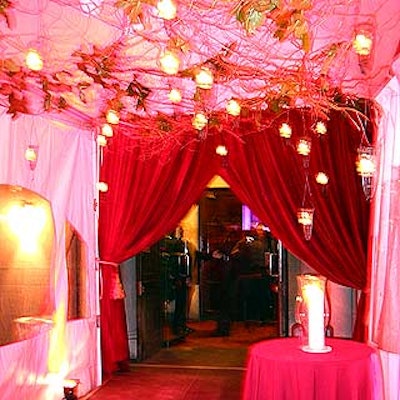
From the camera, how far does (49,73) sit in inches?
161

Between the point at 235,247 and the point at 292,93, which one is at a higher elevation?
the point at 292,93

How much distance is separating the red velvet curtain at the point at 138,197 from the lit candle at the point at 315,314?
6.66ft

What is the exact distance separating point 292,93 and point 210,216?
5.99 meters

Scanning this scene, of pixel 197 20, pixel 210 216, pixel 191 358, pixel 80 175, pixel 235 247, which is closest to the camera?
pixel 197 20

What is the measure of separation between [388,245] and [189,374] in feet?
8.62

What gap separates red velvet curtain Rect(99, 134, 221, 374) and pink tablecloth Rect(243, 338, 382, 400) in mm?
2076

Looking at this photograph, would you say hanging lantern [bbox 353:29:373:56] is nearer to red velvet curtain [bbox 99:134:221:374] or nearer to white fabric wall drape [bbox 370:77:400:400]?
white fabric wall drape [bbox 370:77:400:400]

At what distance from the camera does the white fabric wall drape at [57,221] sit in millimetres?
3986

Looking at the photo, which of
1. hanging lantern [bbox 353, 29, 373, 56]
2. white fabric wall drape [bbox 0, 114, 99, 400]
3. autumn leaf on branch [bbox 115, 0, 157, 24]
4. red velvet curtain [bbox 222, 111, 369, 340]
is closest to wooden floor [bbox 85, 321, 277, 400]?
white fabric wall drape [bbox 0, 114, 99, 400]

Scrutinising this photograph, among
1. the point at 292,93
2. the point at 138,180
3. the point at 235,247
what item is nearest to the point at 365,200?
the point at 292,93

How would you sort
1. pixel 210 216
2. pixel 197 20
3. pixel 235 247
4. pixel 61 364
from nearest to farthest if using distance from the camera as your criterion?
pixel 197 20
pixel 61 364
pixel 235 247
pixel 210 216

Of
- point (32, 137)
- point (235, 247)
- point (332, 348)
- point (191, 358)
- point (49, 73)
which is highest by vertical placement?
point (49, 73)

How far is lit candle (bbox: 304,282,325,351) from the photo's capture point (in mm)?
3432

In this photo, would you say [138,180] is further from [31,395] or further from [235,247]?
[235,247]
